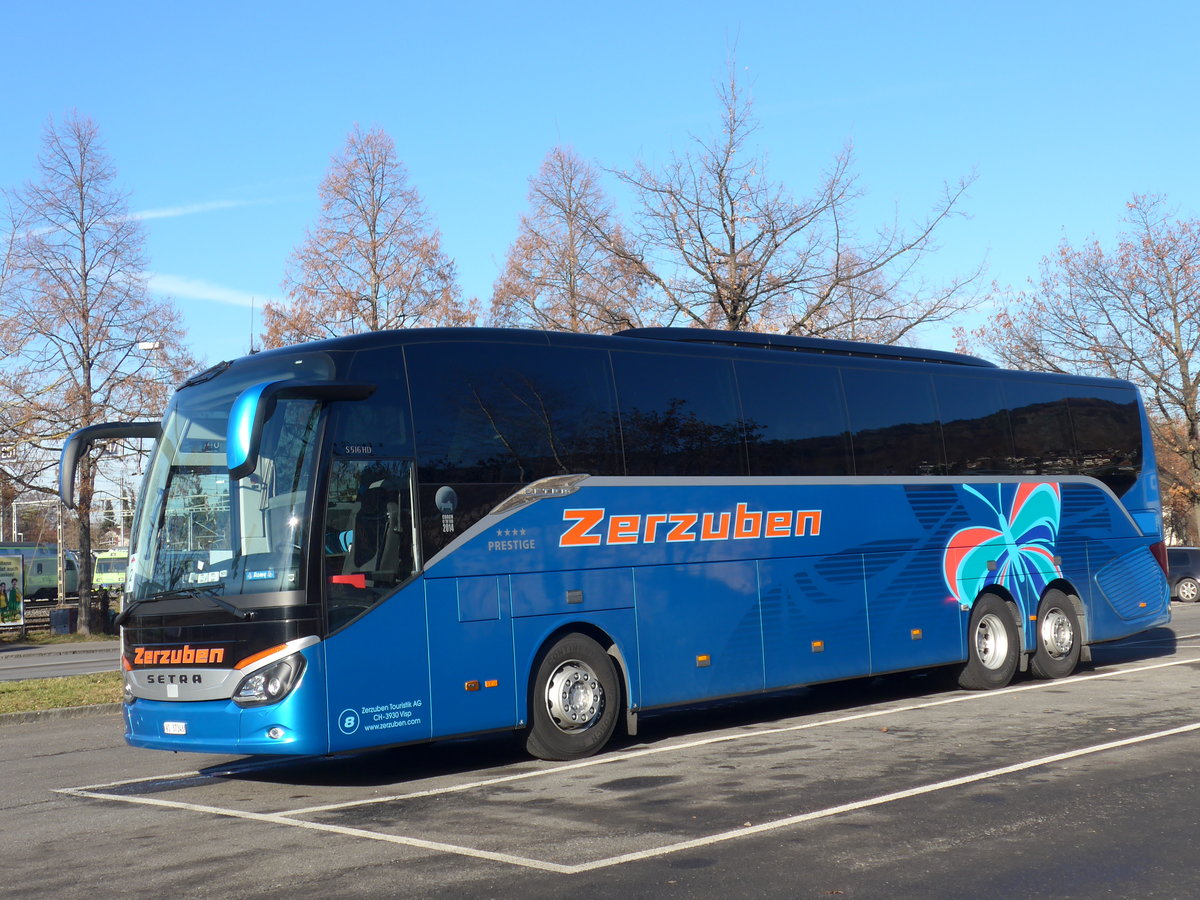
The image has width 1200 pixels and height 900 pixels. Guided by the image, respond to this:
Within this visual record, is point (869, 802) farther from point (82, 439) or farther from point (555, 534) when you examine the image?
point (82, 439)

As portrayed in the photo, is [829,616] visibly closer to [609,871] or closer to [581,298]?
[609,871]

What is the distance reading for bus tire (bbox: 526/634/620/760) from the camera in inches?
430

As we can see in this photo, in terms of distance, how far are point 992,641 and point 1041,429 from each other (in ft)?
9.21

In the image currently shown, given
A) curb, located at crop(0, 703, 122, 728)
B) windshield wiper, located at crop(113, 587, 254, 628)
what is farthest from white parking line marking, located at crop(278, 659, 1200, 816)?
curb, located at crop(0, 703, 122, 728)

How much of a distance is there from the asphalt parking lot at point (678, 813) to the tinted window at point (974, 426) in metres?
3.23

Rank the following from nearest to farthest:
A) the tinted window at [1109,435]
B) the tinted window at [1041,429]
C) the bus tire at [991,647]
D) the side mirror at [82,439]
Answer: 1. the side mirror at [82,439]
2. the bus tire at [991,647]
3. the tinted window at [1041,429]
4. the tinted window at [1109,435]

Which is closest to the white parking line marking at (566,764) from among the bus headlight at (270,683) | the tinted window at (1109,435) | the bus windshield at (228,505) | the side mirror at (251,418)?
the bus headlight at (270,683)

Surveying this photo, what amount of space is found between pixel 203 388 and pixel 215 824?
3.88 meters

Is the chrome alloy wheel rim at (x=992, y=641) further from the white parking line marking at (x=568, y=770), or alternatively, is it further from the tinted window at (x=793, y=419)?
the tinted window at (x=793, y=419)

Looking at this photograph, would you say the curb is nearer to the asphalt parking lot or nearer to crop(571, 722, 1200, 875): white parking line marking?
the asphalt parking lot

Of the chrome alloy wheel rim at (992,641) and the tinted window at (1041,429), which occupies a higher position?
the tinted window at (1041,429)

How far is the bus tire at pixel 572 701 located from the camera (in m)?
10.9

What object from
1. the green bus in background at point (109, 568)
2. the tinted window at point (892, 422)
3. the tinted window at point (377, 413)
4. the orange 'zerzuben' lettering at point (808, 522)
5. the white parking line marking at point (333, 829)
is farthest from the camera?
the green bus in background at point (109, 568)

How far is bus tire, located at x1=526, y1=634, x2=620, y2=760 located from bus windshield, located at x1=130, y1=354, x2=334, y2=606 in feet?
8.39
